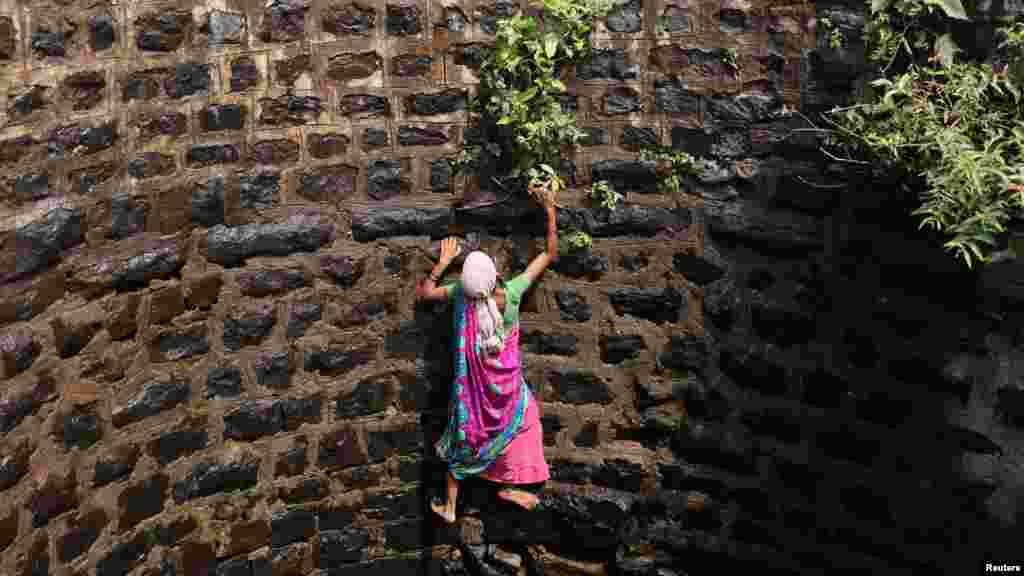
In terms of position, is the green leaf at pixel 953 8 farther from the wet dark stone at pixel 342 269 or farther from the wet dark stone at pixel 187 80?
the wet dark stone at pixel 187 80

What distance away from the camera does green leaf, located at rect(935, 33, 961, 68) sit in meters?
4.00

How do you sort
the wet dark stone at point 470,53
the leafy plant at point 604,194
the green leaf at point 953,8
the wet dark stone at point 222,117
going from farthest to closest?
the leafy plant at point 604,194 → the wet dark stone at point 470,53 → the wet dark stone at point 222,117 → the green leaf at point 953,8

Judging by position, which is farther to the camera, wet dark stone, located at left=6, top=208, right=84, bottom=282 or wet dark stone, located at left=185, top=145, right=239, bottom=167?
wet dark stone, located at left=185, top=145, right=239, bottom=167

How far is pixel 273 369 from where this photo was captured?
15.6 ft

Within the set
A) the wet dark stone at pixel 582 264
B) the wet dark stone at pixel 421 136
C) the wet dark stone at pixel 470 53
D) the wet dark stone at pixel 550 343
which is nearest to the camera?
the wet dark stone at pixel 470 53

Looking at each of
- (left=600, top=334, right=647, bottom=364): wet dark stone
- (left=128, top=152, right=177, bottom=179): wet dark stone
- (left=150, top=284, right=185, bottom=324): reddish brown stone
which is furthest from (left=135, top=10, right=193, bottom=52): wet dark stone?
(left=600, top=334, right=647, bottom=364): wet dark stone

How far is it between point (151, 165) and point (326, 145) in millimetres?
710

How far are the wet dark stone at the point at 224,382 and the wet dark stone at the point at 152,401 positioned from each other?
0.36ft

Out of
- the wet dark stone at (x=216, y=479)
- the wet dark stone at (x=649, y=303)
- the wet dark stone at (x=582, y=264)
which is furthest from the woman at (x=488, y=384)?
the wet dark stone at (x=216, y=479)

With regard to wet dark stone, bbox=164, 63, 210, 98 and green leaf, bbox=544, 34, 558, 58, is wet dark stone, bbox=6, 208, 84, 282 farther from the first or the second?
green leaf, bbox=544, 34, 558, 58

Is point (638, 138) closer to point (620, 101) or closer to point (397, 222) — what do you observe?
point (620, 101)

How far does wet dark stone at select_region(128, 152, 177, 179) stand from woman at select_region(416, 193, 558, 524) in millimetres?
1163

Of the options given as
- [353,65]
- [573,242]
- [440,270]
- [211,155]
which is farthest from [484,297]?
[211,155]

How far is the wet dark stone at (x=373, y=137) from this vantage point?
4.62 m
